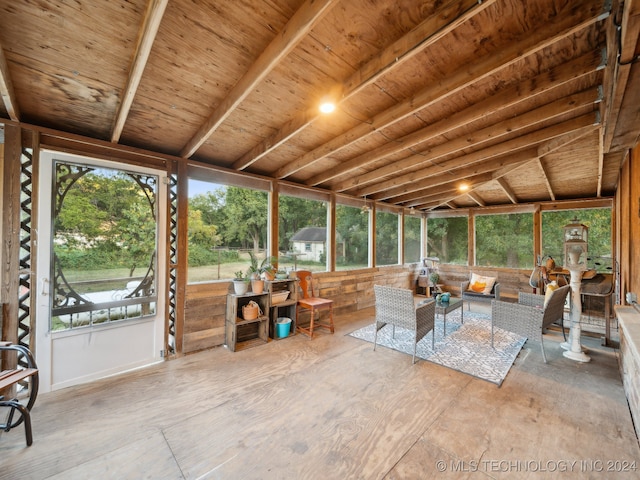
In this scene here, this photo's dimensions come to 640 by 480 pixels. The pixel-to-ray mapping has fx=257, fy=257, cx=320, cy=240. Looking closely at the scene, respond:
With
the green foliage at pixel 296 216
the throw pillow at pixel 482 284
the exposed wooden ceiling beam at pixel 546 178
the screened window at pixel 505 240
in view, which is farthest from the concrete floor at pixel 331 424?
the screened window at pixel 505 240

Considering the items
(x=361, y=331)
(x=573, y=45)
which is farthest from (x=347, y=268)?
(x=573, y=45)

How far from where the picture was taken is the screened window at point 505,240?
19.8 feet

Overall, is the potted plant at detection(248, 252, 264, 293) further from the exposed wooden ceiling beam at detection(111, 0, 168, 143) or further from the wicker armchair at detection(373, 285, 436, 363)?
the exposed wooden ceiling beam at detection(111, 0, 168, 143)

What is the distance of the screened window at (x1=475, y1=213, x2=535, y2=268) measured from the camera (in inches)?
238

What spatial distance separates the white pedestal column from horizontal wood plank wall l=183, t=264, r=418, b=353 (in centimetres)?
330

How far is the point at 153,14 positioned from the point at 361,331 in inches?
166

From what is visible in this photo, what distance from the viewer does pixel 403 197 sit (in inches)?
248

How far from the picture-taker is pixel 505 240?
6.40 metres

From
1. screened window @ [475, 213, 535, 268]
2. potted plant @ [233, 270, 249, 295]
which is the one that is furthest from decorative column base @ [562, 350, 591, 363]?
potted plant @ [233, 270, 249, 295]

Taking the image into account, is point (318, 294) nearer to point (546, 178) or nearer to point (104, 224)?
point (104, 224)

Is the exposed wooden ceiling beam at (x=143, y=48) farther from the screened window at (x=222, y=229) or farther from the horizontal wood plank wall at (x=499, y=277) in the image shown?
the horizontal wood plank wall at (x=499, y=277)

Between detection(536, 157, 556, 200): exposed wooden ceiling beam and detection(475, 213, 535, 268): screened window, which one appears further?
detection(475, 213, 535, 268): screened window

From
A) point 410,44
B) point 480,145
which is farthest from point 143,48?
point 480,145

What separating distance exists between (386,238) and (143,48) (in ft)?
19.0
